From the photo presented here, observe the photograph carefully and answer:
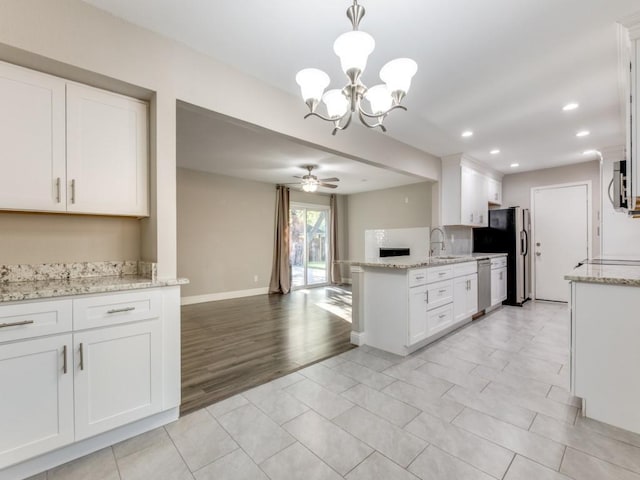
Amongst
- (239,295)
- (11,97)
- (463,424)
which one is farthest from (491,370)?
(239,295)

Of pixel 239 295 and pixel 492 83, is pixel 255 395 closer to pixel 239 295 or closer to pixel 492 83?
pixel 492 83

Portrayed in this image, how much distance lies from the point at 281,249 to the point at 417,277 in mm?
4179

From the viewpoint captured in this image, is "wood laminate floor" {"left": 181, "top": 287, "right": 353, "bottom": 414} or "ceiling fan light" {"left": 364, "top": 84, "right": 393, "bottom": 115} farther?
"wood laminate floor" {"left": 181, "top": 287, "right": 353, "bottom": 414}

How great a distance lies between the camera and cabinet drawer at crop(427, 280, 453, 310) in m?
3.20

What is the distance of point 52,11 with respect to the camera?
1.62m

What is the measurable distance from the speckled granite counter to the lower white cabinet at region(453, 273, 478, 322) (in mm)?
3159

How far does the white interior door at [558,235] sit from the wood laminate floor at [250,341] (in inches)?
151

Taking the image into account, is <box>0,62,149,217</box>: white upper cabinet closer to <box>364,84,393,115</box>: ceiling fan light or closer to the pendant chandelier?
the pendant chandelier

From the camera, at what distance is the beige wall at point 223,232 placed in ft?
17.8

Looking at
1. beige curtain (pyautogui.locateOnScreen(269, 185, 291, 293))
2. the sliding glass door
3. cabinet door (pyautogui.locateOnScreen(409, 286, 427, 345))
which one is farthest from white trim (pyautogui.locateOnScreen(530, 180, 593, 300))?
beige curtain (pyautogui.locateOnScreen(269, 185, 291, 293))

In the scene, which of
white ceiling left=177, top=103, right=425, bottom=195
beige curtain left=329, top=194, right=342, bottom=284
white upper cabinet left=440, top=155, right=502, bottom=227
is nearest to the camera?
white ceiling left=177, top=103, right=425, bottom=195

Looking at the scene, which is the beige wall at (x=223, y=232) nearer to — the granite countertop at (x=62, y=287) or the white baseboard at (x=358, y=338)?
the white baseboard at (x=358, y=338)

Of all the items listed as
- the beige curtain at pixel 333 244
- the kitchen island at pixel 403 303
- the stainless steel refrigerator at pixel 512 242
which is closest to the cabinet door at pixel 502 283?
the stainless steel refrigerator at pixel 512 242

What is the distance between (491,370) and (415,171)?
2.81 meters
